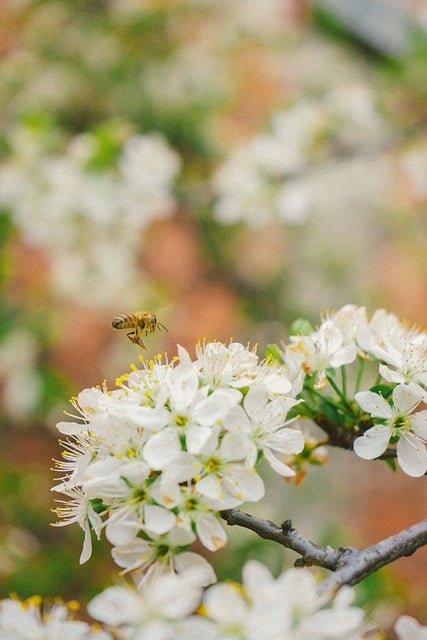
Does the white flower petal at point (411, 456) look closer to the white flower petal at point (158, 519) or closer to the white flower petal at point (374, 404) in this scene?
the white flower petal at point (374, 404)

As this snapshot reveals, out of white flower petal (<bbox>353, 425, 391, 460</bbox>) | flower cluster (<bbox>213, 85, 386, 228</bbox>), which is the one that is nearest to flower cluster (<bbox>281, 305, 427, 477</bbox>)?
white flower petal (<bbox>353, 425, 391, 460</bbox>)

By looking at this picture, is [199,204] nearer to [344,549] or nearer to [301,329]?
[301,329]

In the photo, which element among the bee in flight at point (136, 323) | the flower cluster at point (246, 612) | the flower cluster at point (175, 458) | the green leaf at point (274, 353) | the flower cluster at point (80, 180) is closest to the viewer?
the flower cluster at point (246, 612)

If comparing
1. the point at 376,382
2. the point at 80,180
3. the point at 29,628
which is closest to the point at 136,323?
the point at 376,382

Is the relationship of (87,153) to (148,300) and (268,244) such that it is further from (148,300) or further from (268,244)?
(268,244)

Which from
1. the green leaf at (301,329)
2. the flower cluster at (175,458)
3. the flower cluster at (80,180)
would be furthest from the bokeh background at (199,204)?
the flower cluster at (175,458)

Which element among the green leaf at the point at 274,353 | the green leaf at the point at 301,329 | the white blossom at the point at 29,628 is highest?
the green leaf at the point at 301,329
